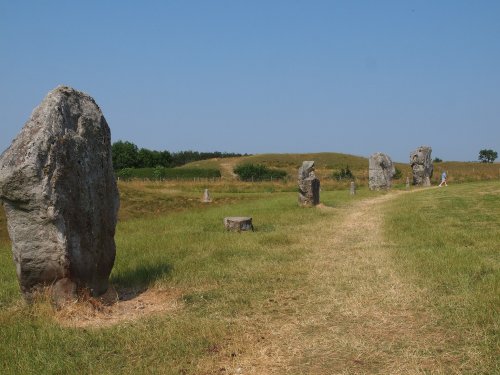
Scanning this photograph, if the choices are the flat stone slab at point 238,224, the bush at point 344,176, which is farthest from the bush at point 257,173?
the flat stone slab at point 238,224

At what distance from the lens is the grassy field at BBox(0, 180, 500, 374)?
5.23 m

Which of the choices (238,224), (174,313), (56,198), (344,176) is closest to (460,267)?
(174,313)

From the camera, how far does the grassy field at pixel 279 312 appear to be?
5.23m

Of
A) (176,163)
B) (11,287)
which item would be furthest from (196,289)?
(176,163)

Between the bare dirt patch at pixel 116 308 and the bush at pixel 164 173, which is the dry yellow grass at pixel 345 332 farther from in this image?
the bush at pixel 164 173

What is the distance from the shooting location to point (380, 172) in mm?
37594

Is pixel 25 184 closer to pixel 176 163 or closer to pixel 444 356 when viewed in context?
pixel 444 356

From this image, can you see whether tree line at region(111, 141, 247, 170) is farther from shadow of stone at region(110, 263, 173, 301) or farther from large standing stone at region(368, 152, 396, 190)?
shadow of stone at region(110, 263, 173, 301)

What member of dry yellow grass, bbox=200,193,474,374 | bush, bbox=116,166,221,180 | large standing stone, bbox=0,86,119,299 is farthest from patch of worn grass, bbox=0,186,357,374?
bush, bbox=116,166,221,180

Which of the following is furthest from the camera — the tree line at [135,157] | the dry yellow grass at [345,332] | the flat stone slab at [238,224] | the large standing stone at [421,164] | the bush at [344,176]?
the tree line at [135,157]

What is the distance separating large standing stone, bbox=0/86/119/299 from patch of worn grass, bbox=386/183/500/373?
5281 millimetres

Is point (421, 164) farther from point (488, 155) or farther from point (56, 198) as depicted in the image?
point (488, 155)

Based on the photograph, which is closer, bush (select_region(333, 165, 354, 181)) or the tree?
bush (select_region(333, 165, 354, 181))

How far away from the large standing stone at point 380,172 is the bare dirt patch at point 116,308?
3135 cm
